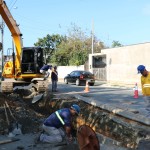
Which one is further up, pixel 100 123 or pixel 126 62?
pixel 126 62

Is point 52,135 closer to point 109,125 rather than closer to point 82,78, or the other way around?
point 109,125

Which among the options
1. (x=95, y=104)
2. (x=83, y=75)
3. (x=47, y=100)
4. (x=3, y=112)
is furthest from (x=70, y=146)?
(x=83, y=75)

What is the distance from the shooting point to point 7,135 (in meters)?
12.1

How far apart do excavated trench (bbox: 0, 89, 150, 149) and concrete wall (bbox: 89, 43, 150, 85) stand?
19100 millimetres

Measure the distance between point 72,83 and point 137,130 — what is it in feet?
87.4

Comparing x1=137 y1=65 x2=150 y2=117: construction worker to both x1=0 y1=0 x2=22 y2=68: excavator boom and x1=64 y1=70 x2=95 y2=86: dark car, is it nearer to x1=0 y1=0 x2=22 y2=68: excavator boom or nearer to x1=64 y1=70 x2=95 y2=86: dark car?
x1=0 y1=0 x2=22 y2=68: excavator boom

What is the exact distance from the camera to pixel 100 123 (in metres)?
13.4

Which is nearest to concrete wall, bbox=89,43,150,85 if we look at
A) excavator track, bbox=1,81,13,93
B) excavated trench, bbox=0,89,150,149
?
excavator track, bbox=1,81,13,93

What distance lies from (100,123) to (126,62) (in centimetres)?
2660

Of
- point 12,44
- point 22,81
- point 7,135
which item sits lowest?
point 7,135

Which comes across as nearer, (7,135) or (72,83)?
(7,135)

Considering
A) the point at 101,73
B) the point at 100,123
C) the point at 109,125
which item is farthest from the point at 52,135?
the point at 101,73

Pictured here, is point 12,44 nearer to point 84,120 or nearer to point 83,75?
point 84,120

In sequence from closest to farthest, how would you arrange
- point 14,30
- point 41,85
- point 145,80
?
point 145,80
point 14,30
point 41,85
